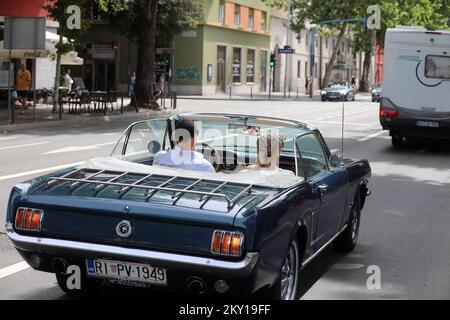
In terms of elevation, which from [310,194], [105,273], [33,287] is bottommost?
[33,287]

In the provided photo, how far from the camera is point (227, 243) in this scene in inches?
185

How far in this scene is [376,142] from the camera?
69.8ft

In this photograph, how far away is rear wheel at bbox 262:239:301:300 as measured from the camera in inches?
204

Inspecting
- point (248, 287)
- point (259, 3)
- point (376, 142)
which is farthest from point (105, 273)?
point (259, 3)

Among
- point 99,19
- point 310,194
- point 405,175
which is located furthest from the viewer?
point 99,19

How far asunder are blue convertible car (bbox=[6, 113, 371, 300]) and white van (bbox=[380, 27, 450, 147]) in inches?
539

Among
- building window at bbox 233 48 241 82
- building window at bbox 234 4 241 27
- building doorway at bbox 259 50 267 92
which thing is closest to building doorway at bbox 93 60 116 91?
building window at bbox 233 48 241 82

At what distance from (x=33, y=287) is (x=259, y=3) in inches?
2478

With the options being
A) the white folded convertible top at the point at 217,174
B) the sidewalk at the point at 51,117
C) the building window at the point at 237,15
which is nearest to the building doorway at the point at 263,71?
the building window at the point at 237,15

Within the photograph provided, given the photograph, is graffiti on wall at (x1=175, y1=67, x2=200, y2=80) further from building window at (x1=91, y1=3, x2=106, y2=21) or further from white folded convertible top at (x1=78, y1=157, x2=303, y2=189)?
white folded convertible top at (x1=78, y1=157, x2=303, y2=189)

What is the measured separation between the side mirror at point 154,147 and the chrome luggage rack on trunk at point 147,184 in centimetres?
111

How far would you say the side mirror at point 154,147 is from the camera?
6.77m

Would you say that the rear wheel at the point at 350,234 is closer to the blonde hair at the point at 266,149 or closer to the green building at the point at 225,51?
the blonde hair at the point at 266,149

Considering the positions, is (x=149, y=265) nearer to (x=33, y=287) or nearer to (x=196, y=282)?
(x=196, y=282)
